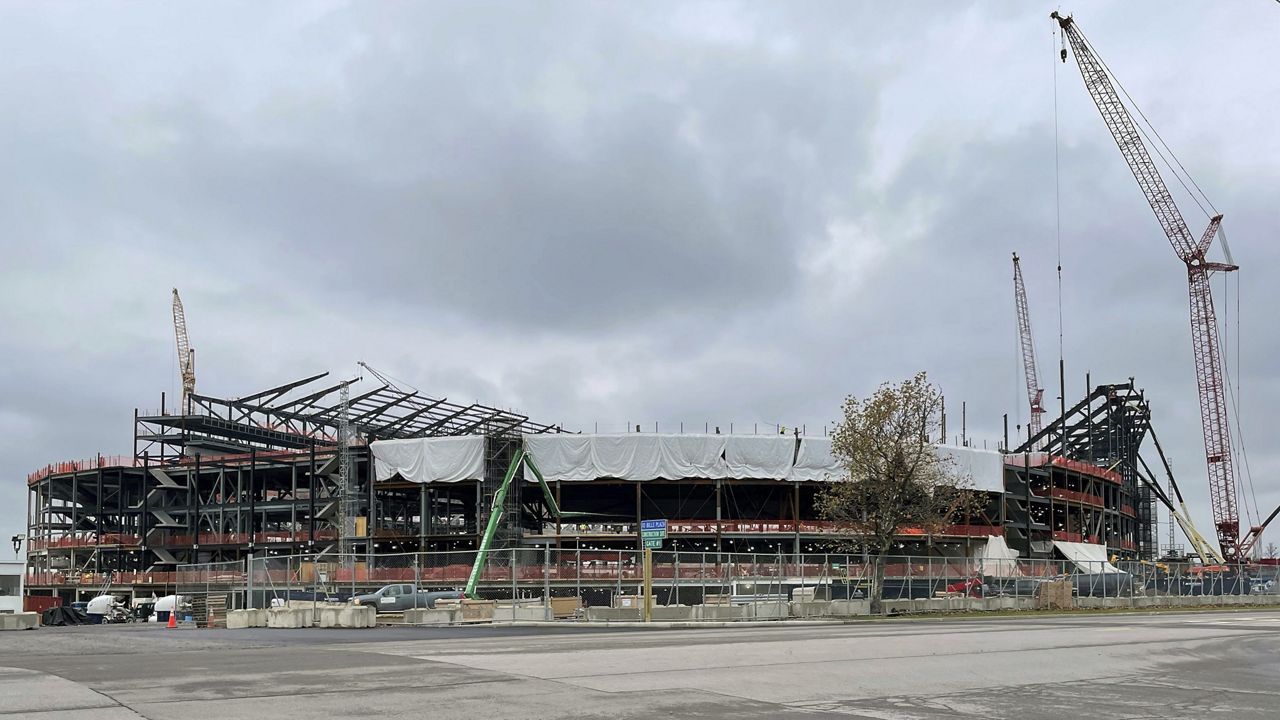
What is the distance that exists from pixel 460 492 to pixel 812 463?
3271 centimetres

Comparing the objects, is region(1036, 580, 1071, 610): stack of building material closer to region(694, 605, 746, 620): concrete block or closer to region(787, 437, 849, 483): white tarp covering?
region(694, 605, 746, 620): concrete block

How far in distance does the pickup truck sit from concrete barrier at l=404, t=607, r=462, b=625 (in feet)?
30.7

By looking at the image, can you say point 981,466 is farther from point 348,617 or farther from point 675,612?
point 348,617

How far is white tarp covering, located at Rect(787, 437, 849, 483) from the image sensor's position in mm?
93562

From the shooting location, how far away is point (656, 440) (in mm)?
92312

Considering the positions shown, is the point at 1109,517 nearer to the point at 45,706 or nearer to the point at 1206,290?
the point at 1206,290

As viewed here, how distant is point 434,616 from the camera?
40.4 meters

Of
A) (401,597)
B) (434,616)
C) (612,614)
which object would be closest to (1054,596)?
(612,614)

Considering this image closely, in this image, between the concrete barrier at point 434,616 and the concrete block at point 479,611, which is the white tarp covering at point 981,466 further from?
the concrete barrier at point 434,616

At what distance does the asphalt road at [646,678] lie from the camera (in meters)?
13.9

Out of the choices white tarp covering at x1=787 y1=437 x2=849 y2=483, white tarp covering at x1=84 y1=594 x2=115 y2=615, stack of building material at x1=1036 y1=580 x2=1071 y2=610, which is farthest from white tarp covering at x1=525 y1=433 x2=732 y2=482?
stack of building material at x1=1036 y1=580 x2=1071 y2=610

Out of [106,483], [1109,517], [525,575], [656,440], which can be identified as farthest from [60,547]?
[1109,517]

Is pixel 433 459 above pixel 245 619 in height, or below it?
above

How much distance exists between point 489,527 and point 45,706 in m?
73.2
